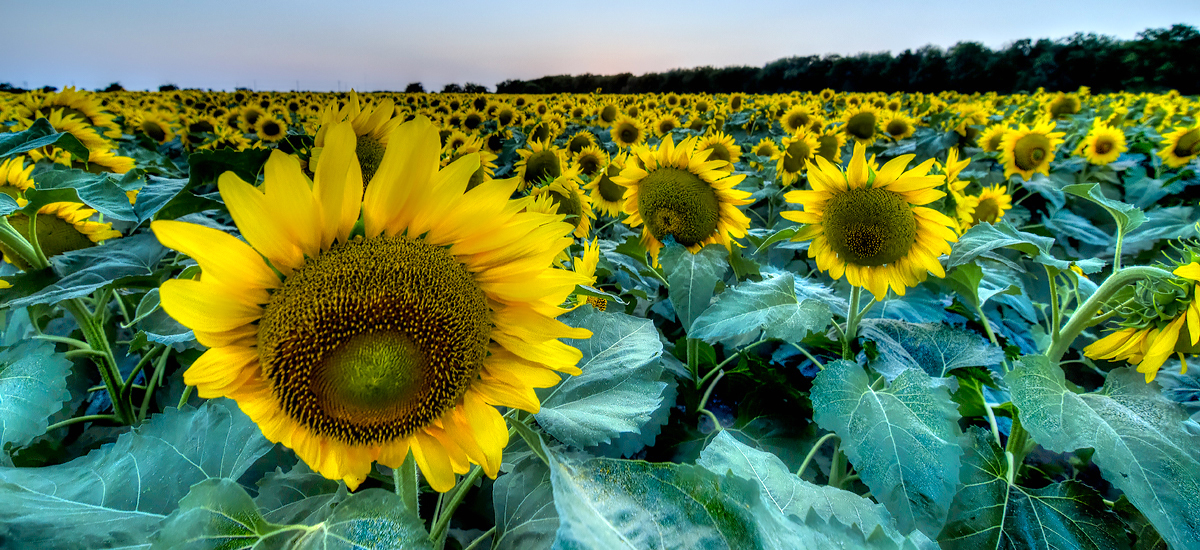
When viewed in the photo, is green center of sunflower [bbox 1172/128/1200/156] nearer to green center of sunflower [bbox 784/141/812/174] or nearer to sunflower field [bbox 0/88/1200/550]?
sunflower field [bbox 0/88/1200/550]

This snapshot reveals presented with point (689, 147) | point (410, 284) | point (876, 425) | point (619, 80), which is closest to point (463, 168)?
point (410, 284)

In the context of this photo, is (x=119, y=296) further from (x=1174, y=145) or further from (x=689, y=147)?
(x=1174, y=145)

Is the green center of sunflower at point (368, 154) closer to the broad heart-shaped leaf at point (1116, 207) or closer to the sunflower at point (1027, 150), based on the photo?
the broad heart-shaped leaf at point (1116, 207)

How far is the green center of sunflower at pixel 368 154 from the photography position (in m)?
0.93

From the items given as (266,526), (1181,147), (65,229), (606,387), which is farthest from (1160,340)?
(1181,147)

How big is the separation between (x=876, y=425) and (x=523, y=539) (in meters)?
0.69

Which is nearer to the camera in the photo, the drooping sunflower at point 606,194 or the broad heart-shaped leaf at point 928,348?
the broad heart-shaped leaf at point 928,348

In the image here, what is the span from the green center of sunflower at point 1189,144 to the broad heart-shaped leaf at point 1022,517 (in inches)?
176

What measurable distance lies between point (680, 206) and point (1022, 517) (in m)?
1.22

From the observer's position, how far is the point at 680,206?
Answer: 1.87 metres

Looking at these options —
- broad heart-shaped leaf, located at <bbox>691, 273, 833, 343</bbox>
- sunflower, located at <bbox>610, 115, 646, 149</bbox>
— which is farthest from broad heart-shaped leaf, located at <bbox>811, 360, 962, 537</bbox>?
sunflower, located at <bbox>610, 115, 646, 149</bbox>

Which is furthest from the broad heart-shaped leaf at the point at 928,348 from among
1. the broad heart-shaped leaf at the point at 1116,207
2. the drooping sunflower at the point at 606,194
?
the drooping sunflower at the point at 606,194

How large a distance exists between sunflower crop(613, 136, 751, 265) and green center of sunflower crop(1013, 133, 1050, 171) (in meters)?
2.81

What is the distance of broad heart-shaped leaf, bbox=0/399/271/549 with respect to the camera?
57 cm
